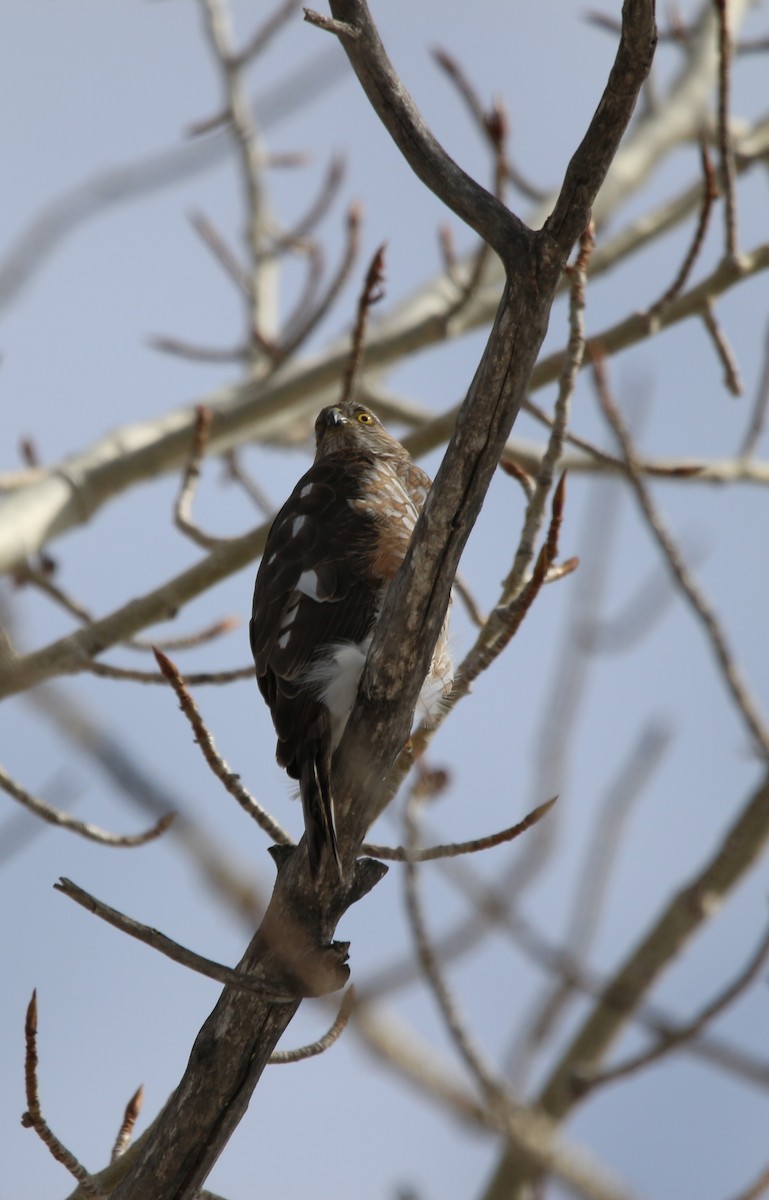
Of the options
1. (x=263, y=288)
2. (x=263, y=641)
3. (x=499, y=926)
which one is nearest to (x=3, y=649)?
(x=263, y=641)

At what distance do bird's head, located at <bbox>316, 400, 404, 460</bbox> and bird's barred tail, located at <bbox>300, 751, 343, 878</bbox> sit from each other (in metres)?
2.20

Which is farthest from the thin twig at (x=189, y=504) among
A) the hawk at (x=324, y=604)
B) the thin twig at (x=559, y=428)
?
the thin twig at (x=559, y=428)

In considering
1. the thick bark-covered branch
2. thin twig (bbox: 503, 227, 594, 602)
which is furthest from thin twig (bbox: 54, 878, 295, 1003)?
thin twig (bbox: 503, 227, 594, 602)

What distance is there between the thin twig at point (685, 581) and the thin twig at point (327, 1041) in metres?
2.01

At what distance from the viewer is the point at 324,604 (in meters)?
3.71

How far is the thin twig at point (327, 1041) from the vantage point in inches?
118

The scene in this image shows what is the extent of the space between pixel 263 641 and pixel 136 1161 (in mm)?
1477

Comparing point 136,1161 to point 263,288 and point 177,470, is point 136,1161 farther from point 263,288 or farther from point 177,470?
point 263,288

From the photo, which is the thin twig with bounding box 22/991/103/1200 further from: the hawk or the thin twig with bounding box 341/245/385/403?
the thin twig with bounding box 341/245/385/403

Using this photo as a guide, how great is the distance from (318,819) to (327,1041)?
1.77 feet

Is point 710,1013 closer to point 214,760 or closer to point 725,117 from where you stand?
point 214,760

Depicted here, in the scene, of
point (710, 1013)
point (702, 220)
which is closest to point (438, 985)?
point (710, 1013)

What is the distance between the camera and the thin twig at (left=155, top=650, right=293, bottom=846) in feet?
10.0

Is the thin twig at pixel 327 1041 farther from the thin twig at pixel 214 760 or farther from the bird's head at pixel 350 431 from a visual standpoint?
the bird's head at pixel 350 431
